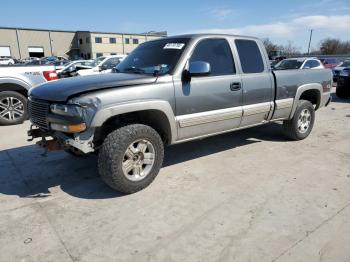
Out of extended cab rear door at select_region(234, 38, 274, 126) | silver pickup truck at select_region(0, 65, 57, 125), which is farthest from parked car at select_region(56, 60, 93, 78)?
extended cab rear door at select_region(234, 38, 274, 126)

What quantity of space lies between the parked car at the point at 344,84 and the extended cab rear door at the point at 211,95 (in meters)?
8.72

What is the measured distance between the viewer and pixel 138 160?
12.6ft

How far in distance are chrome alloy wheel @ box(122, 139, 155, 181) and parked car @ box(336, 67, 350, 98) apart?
10201 millimetres

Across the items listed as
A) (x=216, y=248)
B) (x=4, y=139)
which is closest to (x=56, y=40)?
(x=4, y=139)

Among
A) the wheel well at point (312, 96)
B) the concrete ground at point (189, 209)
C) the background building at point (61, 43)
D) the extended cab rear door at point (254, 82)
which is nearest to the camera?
the concrete ground at point (189, 209)

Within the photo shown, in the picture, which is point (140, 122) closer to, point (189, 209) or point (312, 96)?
point (189, 209)

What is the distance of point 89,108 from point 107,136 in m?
0.41

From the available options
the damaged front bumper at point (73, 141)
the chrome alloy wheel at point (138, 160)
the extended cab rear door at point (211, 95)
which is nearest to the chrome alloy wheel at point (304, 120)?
the extended cab rear door at point (211, 95)

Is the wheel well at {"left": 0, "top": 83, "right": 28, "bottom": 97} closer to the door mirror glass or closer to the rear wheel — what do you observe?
the rear wheel

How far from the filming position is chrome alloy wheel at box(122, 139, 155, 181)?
12.3 ft

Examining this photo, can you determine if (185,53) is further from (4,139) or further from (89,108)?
(4,139)

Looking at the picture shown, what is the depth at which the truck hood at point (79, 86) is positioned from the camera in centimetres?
346

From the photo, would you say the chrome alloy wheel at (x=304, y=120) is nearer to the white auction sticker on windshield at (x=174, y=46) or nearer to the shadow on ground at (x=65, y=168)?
the shadow on ground at (x=65, y=168)

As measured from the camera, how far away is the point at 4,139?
6.35 meters
